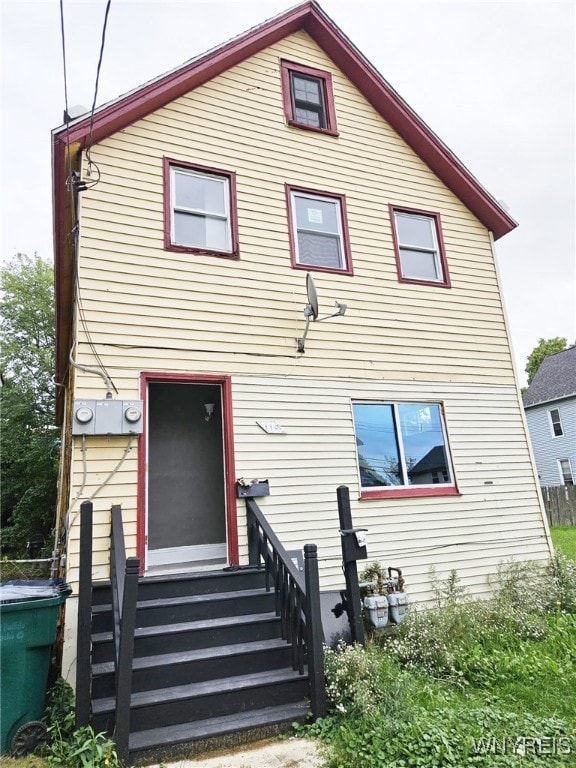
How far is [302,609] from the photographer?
405 centimetres

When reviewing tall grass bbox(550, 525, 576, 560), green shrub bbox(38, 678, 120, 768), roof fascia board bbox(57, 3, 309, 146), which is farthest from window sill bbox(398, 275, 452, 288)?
green shrub bbox(38, 678, 120, 768)

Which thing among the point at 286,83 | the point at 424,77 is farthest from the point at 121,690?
the point at 424,77

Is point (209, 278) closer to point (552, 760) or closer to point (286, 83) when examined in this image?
point (286, 83)

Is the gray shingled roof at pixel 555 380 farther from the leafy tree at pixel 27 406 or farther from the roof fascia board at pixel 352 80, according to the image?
the leafy tree at pixel 27 406

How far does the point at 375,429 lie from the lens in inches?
260

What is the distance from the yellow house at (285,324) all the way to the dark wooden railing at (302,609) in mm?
805

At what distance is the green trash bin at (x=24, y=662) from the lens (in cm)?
341

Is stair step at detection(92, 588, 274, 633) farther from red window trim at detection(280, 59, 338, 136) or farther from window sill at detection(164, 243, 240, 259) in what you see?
red window trim at detection(280, 59, 338, 136)

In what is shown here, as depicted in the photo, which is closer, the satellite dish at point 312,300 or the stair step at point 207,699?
the stair step at point 207,699

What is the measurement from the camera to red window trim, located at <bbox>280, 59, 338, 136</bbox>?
735 cm

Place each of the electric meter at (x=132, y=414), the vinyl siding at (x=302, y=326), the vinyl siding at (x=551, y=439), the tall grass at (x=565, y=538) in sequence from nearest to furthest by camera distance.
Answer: the electric meter at (x=132, y=414) → the vinyl siding at (x=302, y=326) → the tall grass at (x=565, y=538) → the vinyl siding at (x=551, y=439)

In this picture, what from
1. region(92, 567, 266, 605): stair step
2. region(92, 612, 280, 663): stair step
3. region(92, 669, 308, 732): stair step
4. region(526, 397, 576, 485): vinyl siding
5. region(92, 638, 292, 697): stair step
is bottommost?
region(92, 669, 308, 732): stair step

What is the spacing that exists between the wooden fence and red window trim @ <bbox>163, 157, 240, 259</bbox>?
49.5 ft

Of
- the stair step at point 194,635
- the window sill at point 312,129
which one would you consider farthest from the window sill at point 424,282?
the stair step at point 194,635
